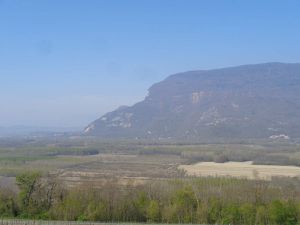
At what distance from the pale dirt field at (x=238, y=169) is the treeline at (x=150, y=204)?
24.2 m

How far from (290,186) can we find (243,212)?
566 inches

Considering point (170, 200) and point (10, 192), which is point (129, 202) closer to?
point (170, 200)

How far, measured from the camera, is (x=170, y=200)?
4562cm

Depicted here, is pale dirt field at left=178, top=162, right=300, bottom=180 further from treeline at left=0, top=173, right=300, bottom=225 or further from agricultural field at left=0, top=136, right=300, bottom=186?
treeline at left=0, top=173, right=300, bottom=225

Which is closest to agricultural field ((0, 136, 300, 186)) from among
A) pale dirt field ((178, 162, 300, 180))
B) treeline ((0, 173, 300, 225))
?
pale dirt field ((178, 162, 300, 180))

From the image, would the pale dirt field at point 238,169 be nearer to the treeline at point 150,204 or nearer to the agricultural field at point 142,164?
the agricultural field at point 142,164

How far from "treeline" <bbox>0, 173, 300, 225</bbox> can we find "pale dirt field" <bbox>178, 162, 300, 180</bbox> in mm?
24248

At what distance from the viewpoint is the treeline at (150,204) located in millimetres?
42656

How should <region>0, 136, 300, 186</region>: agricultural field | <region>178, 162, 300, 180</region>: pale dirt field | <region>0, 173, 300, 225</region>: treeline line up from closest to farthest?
<region>0, 173, 300, 225</region>: treeline → <region>0, 136, 300, 186</region>: agricultural field → <region>178, 162, 300, 180</region>: pale dirt field

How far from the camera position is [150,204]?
4453 centimetres

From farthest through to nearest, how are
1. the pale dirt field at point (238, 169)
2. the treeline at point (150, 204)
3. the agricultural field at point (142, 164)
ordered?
the pale dirt field at point (238, 169) < the agricultural field at point (142, 164) < the treeline at point (150, 204)

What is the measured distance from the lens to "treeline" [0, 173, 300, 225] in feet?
140

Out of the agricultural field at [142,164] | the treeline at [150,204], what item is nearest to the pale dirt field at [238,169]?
the agricultural field at [142,164]

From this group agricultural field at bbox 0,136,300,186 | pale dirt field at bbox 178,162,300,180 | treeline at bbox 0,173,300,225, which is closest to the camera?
treeline at bbox 0,173,300,225
